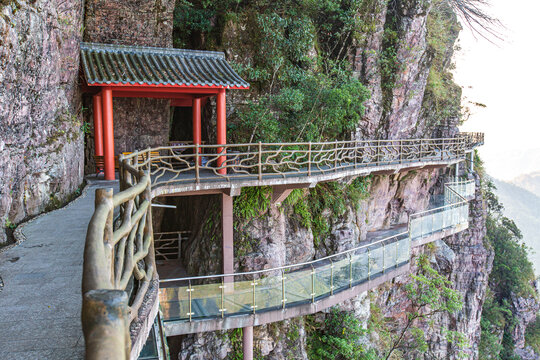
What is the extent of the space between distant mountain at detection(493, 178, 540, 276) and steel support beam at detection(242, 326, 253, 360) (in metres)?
79.9

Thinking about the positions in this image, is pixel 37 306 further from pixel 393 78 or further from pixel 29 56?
pixel 393 78

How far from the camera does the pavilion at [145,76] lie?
389 inches

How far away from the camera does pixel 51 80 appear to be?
8617mm

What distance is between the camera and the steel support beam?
9.12 meters

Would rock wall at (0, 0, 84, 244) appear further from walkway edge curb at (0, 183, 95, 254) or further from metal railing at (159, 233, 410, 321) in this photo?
metal railing at (159, 233, 410, 321)

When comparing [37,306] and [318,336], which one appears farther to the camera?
[318,336]

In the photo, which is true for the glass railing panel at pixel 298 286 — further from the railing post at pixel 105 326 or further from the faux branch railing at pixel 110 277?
the railing post at pixel 105 326

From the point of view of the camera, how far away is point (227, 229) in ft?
30.6

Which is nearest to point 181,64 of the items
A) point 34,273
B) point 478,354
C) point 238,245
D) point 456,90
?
point 238,245

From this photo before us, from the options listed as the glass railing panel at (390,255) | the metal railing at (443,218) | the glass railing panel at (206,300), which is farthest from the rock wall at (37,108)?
the metal railing at (443,218)

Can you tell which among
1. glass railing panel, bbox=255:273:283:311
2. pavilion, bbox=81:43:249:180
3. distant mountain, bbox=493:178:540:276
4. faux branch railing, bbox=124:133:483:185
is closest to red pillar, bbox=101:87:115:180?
pavilion, bbox=81:43:249:180

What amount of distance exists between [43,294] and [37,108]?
16.6 feet

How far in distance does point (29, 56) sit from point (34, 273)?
14.9 ft

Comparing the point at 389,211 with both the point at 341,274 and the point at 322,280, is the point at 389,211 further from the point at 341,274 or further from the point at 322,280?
the point at 322,280
